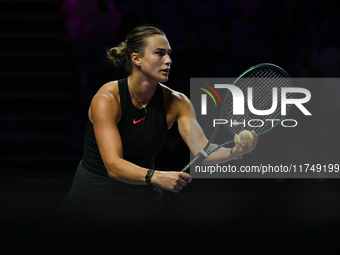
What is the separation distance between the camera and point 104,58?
3779 millimetres

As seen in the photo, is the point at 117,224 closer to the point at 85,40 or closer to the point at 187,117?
the point at 187,117

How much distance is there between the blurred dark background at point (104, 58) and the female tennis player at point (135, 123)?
1.11m

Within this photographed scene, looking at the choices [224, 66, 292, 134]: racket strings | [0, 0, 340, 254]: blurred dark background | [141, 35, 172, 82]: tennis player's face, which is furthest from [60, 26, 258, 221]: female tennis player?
[0, 0, 340, 254]: blurred dark background

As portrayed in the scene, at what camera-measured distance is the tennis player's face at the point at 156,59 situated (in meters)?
1.76

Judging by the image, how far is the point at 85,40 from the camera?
4047 mm

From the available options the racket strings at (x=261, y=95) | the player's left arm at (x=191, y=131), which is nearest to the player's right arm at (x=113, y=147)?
the player's left arm at (x=191, y=131)

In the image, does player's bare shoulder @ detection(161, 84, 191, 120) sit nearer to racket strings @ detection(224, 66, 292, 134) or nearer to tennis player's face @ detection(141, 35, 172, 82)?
tennis player's face @ detection(141, 35, 172, 82)

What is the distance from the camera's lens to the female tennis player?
5.78ft

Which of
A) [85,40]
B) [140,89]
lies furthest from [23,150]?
[140,89]

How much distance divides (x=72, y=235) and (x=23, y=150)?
2.52 meters

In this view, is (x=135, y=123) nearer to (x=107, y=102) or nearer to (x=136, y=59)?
(x=107, y=102)

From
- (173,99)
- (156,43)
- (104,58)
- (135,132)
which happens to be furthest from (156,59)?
(104,58)

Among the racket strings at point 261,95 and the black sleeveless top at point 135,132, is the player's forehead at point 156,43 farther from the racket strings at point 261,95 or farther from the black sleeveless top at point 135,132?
the racket strings at point 261,95

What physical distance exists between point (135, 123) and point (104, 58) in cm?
210
